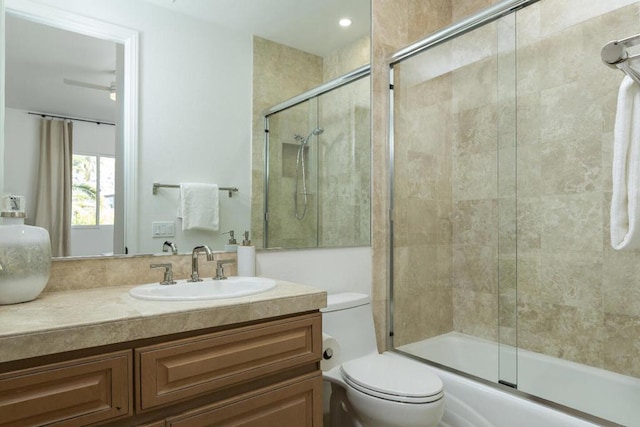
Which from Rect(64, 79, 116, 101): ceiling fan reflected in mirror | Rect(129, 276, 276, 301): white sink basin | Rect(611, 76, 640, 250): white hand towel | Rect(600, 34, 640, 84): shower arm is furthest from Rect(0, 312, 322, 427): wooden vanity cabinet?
Rect(600, 34, 640, 84): shower arm

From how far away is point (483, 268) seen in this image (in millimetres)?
2346

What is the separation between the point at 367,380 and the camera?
1.59 metres

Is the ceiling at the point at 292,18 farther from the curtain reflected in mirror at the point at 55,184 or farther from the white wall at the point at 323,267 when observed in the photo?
the white wall at the point at 323,267

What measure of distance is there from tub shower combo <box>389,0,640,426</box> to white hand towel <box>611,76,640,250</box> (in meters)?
0.69

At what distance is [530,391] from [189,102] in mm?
1926

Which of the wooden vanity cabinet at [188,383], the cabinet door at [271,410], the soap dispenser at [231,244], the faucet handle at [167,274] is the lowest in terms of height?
the cabinet door at [271,410]

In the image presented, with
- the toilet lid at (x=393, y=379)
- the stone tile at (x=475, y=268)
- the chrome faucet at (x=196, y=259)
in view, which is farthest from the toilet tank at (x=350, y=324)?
the stone tile at (x=475, y=268)

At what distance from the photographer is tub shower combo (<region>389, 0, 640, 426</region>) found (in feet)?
6.21

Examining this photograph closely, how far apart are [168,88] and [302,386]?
A: 124 centimetres

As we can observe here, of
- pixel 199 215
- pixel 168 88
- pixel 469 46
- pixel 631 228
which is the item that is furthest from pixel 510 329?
pixel 168 88

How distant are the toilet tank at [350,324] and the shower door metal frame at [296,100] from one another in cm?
46

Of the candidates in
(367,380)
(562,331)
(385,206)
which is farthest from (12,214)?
(562,331)

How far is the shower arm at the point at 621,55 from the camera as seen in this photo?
1.20 m

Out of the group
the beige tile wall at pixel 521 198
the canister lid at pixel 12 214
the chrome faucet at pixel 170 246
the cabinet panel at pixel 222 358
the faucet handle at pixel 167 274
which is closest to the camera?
the cabinet panel at pixel 222 358
